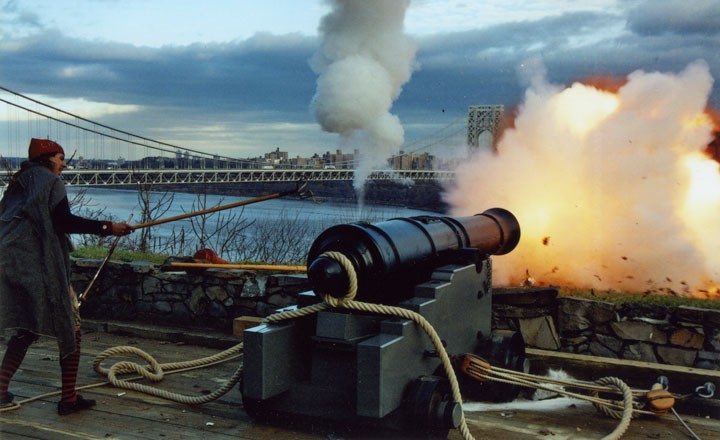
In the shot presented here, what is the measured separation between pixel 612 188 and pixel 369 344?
4.25 meters

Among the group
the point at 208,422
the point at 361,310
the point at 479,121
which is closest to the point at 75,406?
the point at 208,422

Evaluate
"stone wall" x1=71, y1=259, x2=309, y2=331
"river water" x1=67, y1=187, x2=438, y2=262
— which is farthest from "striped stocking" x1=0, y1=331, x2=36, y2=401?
"river water" x1=67, y1=187, x2=438, y2=262

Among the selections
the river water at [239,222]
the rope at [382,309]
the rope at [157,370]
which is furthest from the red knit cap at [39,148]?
the river water at [239,222]

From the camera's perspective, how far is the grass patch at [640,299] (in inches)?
183

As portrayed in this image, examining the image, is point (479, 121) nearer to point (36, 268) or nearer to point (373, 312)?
point (373, 312)

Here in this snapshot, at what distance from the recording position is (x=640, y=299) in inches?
189

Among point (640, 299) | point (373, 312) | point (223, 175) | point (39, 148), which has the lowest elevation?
point (640, 299)

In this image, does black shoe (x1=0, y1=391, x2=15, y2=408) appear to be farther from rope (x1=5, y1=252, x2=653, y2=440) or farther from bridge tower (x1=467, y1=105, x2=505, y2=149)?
bridge tower (x1=467, y1=105, x2=505, y2=149)

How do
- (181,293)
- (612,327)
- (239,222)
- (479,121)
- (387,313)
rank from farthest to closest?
(479,121) → (239,222) → (181,293) → (612,327) → (387,313)

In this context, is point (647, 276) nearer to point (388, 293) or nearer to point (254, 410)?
point (388, 293)

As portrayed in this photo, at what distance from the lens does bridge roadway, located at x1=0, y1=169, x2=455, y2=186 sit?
1694 centimetres

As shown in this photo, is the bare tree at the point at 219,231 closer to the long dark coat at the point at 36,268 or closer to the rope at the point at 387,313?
the long dark coat at the point at 36,268

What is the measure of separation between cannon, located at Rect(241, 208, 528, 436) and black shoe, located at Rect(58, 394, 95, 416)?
79 centimetres

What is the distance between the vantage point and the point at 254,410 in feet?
11.1
